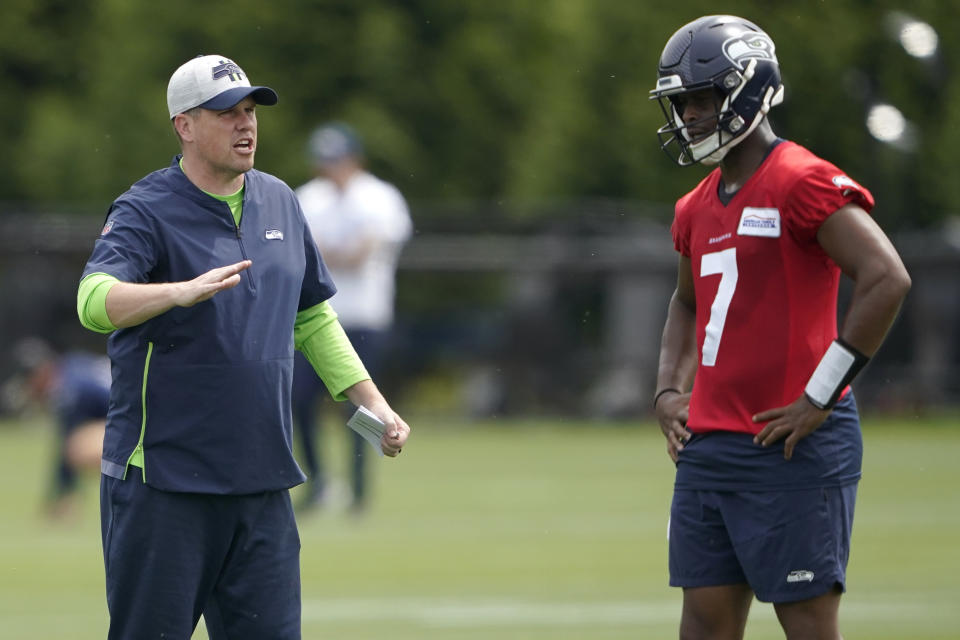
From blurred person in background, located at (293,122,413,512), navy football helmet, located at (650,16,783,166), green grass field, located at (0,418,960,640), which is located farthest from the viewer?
→ blurred person in background, located at (293,122,413,512)

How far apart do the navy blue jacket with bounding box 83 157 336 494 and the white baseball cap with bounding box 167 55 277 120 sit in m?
0.22

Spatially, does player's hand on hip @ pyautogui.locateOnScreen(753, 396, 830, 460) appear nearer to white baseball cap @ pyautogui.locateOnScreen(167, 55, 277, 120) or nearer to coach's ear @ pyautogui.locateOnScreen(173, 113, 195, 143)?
white baseball cap @ pyautogui.locateOnScreen(167, 55, 277, 120)

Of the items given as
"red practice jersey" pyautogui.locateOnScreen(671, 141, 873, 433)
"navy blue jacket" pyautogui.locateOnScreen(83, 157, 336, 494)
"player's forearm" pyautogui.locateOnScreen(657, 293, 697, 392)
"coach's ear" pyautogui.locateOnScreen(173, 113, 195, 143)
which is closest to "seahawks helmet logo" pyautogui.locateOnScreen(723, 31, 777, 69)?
"red practice jersey" pyautogui.locateOnScreen(671, 141, 873, 433)

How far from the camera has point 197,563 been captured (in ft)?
15.7

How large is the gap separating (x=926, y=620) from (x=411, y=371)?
48.3 feet

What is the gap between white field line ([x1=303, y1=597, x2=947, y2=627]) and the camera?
783cm

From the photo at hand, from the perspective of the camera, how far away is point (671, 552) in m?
5.00

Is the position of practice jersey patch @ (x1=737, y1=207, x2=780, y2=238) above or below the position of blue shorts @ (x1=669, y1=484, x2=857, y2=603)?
above

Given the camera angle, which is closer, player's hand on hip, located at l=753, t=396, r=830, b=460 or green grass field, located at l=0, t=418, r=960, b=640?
player's hand on hip, located at l=753, t=396, r=830, b=460

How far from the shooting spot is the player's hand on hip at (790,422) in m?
4.70

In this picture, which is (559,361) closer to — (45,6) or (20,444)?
(20,444)

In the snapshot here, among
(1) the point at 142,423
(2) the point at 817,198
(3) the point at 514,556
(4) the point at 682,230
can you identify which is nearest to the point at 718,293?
(4) the point at 682,230

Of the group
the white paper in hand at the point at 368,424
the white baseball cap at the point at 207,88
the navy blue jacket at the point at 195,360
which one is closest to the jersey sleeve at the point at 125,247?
the navy blue jacket at the point at 195,360

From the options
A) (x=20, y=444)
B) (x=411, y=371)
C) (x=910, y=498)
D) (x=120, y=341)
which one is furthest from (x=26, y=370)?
(x=120, y=341)
